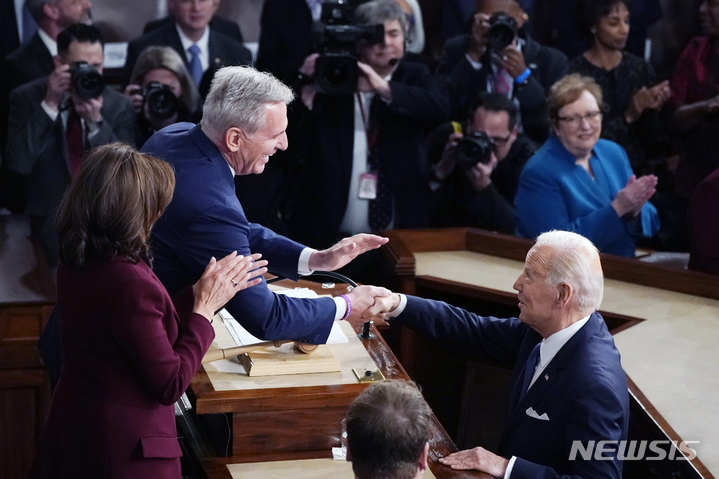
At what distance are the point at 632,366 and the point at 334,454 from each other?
106cm

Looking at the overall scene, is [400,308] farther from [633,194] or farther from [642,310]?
[633,194]

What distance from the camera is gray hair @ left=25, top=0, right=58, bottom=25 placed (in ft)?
15.0

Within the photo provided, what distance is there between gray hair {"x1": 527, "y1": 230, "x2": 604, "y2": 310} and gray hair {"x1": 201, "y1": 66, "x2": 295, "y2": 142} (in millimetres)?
835

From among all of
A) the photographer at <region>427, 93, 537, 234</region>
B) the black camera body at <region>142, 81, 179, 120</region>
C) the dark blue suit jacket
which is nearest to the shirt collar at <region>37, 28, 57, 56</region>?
the black camera body at <region>142, 81, 179, 120</region>

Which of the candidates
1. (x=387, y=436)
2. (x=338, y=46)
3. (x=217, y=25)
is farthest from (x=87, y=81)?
(x=387, y=436)

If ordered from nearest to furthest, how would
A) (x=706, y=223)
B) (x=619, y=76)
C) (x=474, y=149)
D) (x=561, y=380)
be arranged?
1. (x=561, y=380)
2. (x=706, y=223)
3. (x=474, y=149)
4. (x=619, y=76)

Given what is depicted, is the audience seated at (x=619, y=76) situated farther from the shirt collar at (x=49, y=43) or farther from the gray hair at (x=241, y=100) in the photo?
the gray hair at (x=241, y=100)

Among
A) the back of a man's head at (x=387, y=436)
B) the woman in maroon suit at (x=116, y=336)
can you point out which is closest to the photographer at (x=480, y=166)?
the woman in maroon suit at (x=116, y=336)

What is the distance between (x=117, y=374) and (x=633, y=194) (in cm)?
255

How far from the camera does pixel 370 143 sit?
4.45 metres

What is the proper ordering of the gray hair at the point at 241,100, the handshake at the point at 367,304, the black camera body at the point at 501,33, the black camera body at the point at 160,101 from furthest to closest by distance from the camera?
the black camera body at the point at 501,33, the black camera body at the point at 160,101, the handshake at the point at 367,304, the gray hair at the point at 241,100

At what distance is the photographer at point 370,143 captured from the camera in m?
4.39

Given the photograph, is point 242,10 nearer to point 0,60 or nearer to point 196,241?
point 0,60

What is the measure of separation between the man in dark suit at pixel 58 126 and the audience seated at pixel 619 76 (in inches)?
98.1
